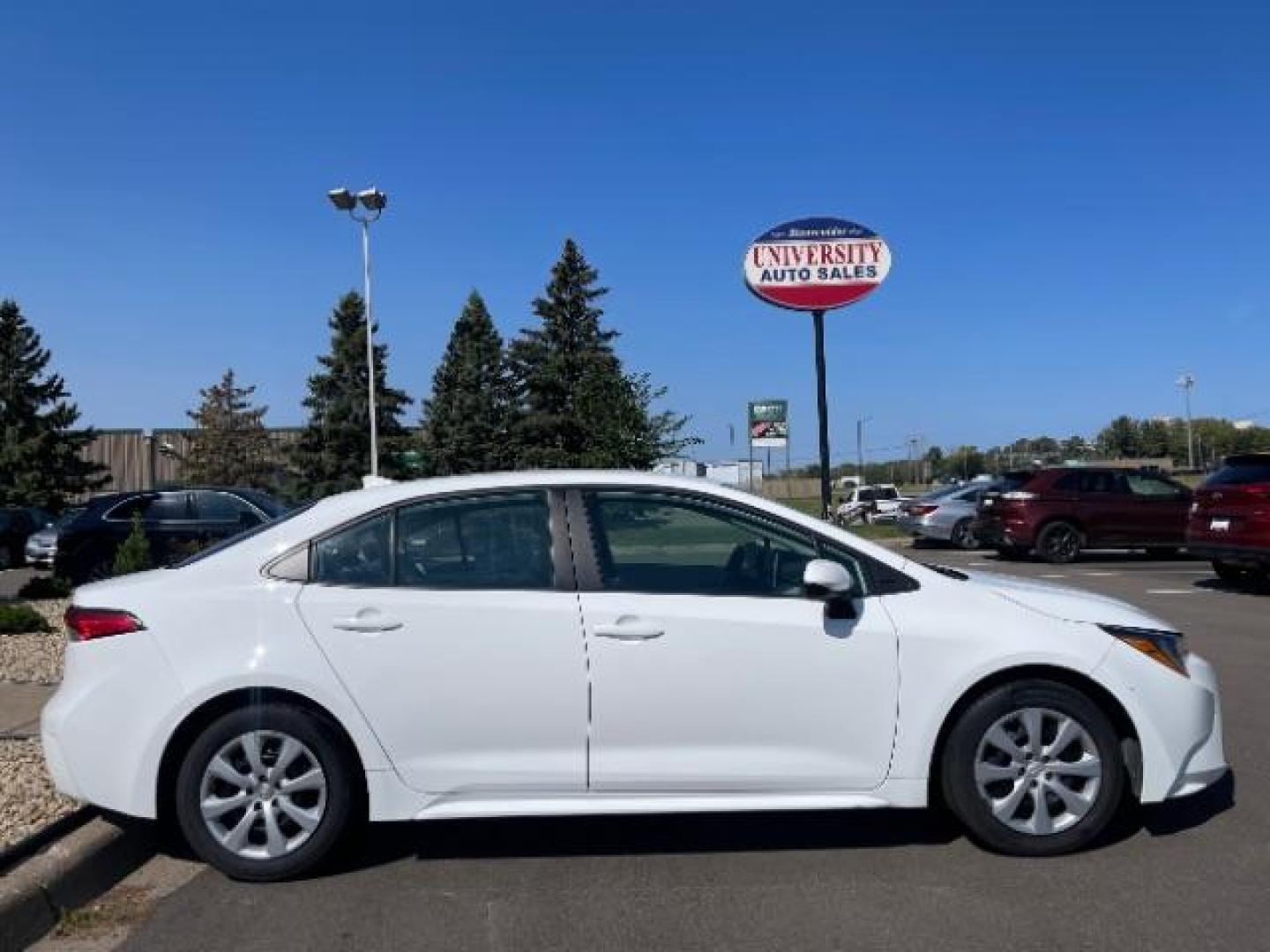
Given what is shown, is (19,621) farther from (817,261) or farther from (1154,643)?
(817,261)

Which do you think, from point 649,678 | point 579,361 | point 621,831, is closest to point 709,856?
point 621,831

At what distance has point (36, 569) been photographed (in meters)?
24.6

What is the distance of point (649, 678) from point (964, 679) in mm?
1265

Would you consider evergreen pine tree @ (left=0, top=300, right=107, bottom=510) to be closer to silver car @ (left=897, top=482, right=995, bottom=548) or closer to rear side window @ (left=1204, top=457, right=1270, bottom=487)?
silver car @ (left=897, top=482, right=995, bottom=548)

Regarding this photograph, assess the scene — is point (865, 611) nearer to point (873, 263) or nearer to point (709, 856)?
point (709, 856)

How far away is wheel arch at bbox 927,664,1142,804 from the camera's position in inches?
187

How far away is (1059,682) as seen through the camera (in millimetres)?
4777

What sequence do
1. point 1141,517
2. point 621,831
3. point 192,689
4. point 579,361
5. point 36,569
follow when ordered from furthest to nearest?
1. point 579,361
2. point 36,569
3. point 1141,517
4. point 621,831
5. point 192,689

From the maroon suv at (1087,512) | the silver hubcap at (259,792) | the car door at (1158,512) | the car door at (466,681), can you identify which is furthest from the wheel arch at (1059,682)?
the car door at (1158,512)

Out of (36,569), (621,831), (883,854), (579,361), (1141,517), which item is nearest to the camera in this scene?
(883,854)

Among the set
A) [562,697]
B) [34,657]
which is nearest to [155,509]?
[34,657]

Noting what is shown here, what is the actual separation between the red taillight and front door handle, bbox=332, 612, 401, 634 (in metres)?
0.79

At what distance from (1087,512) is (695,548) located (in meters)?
16.6

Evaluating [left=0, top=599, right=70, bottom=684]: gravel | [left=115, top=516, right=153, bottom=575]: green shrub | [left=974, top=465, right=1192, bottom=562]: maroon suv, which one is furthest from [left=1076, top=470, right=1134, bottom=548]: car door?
[left=0, top=599, right=70, bottom=684]: gravel
